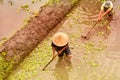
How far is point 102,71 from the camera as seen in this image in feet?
25.5

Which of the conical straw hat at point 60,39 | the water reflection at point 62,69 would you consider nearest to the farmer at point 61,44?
the conical straw hat at point 60,39

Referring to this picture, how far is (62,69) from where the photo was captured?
26.1 ft

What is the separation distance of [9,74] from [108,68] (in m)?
2.57

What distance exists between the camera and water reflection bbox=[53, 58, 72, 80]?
7.73 metres

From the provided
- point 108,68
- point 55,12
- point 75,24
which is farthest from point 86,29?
point 108,68

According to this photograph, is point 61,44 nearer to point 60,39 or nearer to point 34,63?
point 60,39

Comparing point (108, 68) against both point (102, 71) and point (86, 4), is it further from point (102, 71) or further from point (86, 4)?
point (86, 4)

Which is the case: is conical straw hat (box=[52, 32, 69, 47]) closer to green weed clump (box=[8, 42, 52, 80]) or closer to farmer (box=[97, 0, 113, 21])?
green weed clump (box=[8, 42, 52, 80])

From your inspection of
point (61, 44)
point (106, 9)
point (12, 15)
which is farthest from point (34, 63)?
point (106, 9)

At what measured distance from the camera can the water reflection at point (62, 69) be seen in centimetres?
773

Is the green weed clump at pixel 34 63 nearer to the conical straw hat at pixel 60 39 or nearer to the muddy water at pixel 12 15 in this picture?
the conical straw hat at pixel 60 39

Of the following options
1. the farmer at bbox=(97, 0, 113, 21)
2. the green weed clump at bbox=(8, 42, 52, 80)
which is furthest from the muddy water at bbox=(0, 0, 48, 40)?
the farmer at bbox=(97, 0, 113, 21)

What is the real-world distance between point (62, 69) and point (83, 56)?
2.34 feet

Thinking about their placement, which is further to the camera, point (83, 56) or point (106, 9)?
point (106, 9)
